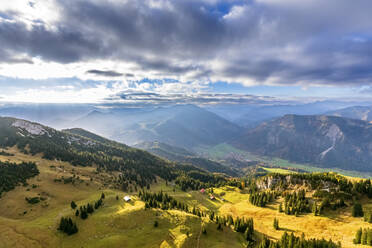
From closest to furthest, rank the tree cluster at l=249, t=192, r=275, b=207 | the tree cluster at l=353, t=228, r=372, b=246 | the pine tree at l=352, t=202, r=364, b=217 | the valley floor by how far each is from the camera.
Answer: the tree cluster at l=353, t=228, r=372, b=246
the valley floor
the pine tree at l=352, t=202, r=364, b=217
the tree cluster at l=249, t=192, r=275, b=207

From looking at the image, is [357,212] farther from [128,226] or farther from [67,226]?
[67,226]

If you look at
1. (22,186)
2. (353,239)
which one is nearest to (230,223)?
(353,239)

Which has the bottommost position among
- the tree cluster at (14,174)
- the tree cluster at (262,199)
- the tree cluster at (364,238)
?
the tree cluster at (262,199)

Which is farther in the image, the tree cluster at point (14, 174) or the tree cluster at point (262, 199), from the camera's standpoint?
the tree cluster at point (262, 199)

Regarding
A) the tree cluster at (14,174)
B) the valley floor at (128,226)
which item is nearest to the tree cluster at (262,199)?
the valley floor at (128,226)

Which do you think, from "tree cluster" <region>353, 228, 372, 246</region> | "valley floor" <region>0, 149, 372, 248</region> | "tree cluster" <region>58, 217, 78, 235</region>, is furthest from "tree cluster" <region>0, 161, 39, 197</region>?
"tree cluster" <region>353, 228, 372, 246</region>

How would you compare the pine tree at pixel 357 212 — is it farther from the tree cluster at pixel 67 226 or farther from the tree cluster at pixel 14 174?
the tree cluster at pixel 14 174

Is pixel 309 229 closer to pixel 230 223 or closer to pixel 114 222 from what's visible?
pixel 230 223

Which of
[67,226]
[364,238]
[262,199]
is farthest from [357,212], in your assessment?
[67,226]

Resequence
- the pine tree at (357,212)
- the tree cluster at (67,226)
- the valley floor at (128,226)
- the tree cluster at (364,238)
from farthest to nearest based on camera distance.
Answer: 1. the pine tree at (357,212)
2. the tree cluster at (67,226)
3. the valley floor at (128,226)
4. the tree cluster at (364,238)

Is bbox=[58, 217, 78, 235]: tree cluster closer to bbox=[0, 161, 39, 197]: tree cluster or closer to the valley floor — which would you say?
the valley floor

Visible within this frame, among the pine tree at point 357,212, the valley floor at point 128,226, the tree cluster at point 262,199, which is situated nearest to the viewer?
the valley floor at point 128,226
